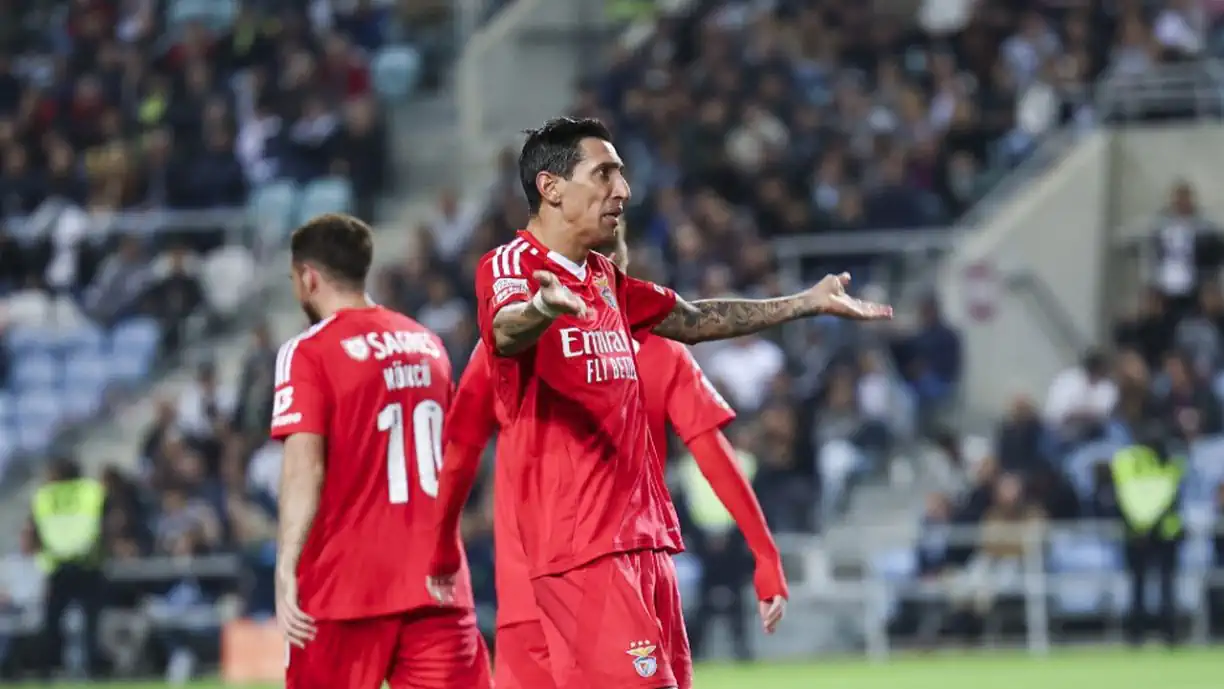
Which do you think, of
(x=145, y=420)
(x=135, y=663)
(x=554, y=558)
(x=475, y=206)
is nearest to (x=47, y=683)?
(x=135, y=663)

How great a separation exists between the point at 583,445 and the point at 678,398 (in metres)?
1.31

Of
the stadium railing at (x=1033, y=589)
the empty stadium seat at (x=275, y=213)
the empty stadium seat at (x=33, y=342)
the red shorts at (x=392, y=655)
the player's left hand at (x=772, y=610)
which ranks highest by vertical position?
the empty stadium seat at (x=275, y=213)

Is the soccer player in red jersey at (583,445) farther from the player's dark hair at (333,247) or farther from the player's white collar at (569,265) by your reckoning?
the player's dark hair at (333,247)

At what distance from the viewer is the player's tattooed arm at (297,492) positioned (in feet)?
24.1

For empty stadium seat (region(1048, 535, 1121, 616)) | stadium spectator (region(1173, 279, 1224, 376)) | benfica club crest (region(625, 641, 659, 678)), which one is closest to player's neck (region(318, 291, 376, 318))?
benfica club crest (region(625, 641, 659, 678))

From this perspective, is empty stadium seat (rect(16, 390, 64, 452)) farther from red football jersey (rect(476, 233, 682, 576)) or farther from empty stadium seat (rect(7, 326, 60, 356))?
red football jersey (rect(476, 233, 682, 576))

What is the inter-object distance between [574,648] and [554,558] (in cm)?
26

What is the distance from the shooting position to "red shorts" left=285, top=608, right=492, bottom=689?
24.6 ft

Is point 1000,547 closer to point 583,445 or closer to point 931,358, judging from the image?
point 931,358

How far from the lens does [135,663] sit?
1888cm

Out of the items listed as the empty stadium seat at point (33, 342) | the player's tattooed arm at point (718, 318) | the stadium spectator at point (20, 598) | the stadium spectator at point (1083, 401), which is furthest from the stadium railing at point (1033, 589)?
the player's tattooed arm at point (718, 318)

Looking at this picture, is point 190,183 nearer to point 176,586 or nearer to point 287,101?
point 287,101

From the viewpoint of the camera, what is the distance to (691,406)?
25.5ft

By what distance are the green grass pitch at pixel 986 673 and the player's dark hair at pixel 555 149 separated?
27.2 ft
